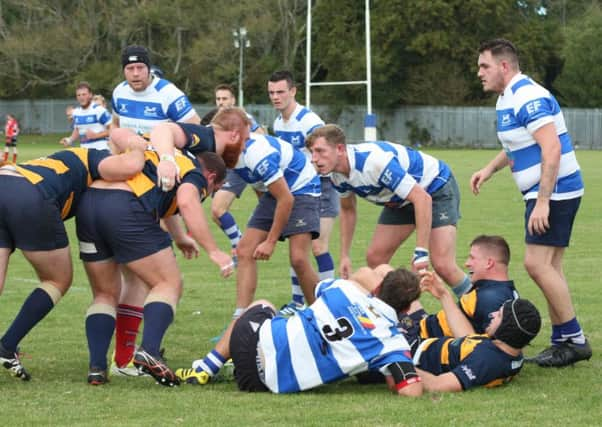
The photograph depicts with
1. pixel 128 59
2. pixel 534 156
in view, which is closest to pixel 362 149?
pixel 534 156

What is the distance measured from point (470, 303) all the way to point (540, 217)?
73 cm

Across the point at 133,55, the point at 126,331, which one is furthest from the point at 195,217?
the point at 133,55

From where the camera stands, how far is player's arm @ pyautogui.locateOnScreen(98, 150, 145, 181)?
6.54 meters

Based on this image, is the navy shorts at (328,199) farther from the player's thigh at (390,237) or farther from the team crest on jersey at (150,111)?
the player's thigh at (390,237)

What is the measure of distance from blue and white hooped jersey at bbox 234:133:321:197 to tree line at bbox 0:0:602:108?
50663mm

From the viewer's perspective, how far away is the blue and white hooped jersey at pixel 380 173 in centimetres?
774

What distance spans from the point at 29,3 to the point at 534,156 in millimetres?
60807

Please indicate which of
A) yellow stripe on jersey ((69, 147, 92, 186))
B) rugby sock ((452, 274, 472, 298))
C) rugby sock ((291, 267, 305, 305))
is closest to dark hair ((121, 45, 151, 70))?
rugby sock ((291, 267, 305, 305))

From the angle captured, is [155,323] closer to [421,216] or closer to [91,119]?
[421,216]

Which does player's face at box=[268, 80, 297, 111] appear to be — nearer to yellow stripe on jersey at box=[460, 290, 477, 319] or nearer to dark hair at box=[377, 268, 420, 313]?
yellow stripe on jersey at box=[460, 290, 477, 319]

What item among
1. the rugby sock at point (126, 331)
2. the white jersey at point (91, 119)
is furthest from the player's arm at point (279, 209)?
the white jersey at point (91, 119)

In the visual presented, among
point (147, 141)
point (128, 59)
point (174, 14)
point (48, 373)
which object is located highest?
point (174, 14)

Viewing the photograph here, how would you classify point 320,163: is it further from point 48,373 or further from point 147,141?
point 48,373

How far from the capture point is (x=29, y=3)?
64125 millimetres
